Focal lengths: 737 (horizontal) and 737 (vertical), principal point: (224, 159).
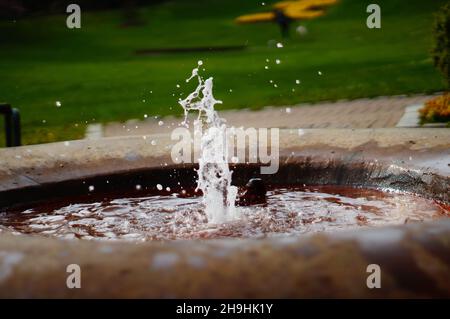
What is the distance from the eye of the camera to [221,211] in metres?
3.00

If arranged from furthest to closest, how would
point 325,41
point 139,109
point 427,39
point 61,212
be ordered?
point 325,41 < point 427,39 < point 139,109 < point 61,212

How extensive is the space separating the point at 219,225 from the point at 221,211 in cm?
13

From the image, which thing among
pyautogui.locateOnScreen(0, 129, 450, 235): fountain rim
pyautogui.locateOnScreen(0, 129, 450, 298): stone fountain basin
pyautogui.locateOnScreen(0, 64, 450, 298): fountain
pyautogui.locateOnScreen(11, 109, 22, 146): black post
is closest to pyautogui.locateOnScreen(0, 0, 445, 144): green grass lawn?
pyautogui.locateOnScreen(11, 109, 22, 146): black post

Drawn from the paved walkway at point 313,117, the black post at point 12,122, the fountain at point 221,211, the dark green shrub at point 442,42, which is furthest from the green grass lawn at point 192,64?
the fountain at point 221,211

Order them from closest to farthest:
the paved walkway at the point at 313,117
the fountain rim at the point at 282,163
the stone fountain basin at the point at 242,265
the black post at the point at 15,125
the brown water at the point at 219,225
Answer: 1. the stone fountain basin at the point at 242,265
2. the brown water at the point at 219,225
3. the fountain rim at the point at 282,163
4. the black post at the point at 15,125
5. the paved walkway at the point at 313,117

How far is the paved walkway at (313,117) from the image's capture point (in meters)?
8.47

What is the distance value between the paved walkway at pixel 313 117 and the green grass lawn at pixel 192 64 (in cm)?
60

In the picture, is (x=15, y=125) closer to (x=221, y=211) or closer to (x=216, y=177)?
(x=216, y=177)

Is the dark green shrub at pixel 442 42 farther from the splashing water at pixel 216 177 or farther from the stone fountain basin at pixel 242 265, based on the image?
the stone fountain basin at pixel 242 265

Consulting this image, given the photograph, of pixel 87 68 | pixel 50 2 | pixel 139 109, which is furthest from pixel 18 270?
pixel 50 2

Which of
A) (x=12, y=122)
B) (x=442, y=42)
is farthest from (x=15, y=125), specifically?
(x=442, y=42)

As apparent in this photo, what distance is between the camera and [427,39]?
19.7 m

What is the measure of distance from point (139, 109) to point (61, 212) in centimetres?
804
